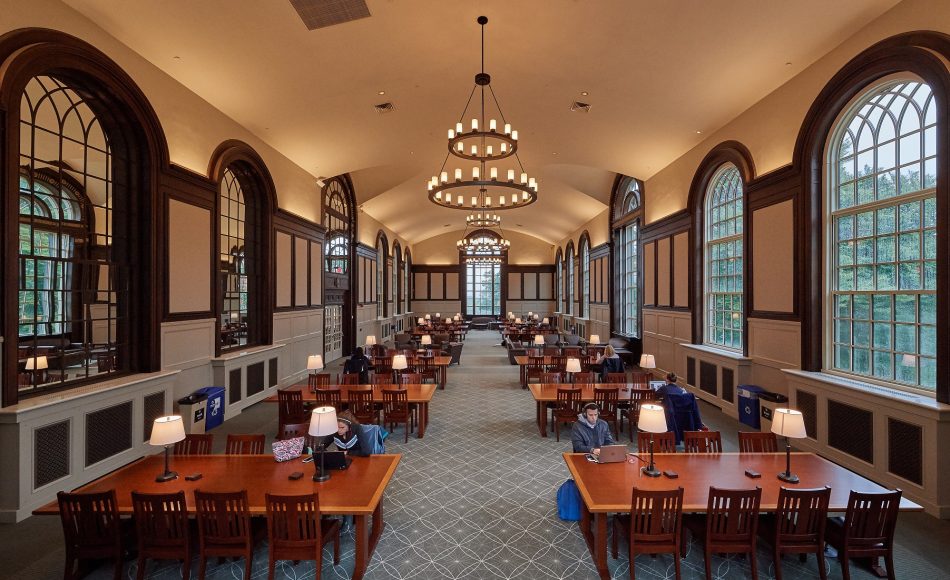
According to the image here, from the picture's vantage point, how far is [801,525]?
359 cm

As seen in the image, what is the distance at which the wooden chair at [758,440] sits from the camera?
16.0ft

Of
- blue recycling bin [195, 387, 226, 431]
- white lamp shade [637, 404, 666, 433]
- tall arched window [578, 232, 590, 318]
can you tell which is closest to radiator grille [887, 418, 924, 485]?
white lamp shade [637, 404, 666, 433]

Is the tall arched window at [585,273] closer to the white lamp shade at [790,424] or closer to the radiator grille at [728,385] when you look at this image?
the radiator grille at [728,385]

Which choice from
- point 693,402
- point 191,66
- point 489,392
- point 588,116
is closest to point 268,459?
point 693,402

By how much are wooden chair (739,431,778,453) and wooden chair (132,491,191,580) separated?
5.25 meters

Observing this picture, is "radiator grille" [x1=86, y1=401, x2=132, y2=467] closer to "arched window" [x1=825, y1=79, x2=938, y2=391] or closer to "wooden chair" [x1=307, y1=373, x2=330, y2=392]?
"wooden chair" [x1=307, y1=373, x2=330, y2=392]

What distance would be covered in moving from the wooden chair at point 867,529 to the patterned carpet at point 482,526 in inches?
14.1

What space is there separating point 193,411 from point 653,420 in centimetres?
693

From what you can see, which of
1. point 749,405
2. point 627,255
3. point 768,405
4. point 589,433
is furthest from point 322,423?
point 627,255

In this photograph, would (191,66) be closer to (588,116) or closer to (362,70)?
(362,70)

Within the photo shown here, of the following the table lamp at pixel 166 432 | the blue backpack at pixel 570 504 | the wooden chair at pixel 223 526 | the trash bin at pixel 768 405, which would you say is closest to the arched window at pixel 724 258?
the trash bin at pixel 768 405

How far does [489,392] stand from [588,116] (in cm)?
674

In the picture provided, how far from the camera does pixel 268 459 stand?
15.2 ft

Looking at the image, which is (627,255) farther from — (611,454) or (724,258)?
(611,454)
